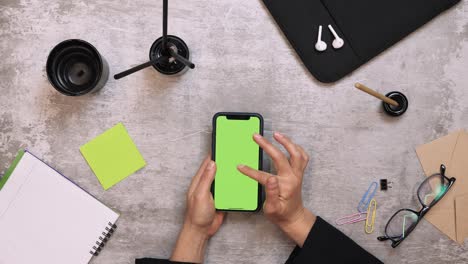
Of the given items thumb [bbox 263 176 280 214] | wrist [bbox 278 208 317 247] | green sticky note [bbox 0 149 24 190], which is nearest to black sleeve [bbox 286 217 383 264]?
wrist [bbox 278 208 317 247]

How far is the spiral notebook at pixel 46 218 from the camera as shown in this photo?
110cm

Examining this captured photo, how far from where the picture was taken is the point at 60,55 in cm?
103

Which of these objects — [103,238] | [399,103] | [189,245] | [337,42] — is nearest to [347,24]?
[337,42]

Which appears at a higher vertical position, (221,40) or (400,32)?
(221,40)

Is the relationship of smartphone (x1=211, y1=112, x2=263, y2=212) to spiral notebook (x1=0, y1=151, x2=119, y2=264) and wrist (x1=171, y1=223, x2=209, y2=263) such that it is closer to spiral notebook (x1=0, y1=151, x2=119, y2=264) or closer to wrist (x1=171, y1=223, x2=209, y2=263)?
wrist (x1=171, y1=223, x2=209, y2=263)

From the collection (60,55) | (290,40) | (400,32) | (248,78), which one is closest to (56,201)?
(60,55)

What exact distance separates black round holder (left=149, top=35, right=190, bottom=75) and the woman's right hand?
25 centimetres

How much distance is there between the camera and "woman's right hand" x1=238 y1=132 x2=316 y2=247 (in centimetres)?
99

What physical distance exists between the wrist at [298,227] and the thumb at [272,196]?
0.20 feet

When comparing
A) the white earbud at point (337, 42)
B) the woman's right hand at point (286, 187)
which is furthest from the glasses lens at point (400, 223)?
the white earbud at point (337, 42)

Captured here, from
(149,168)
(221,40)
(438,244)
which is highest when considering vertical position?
(221,40)

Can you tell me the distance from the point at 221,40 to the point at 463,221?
2.45 feet

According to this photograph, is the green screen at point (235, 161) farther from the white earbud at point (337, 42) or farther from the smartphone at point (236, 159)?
the white earbud at point (337, 42)

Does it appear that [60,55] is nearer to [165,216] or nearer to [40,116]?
[40,116]
